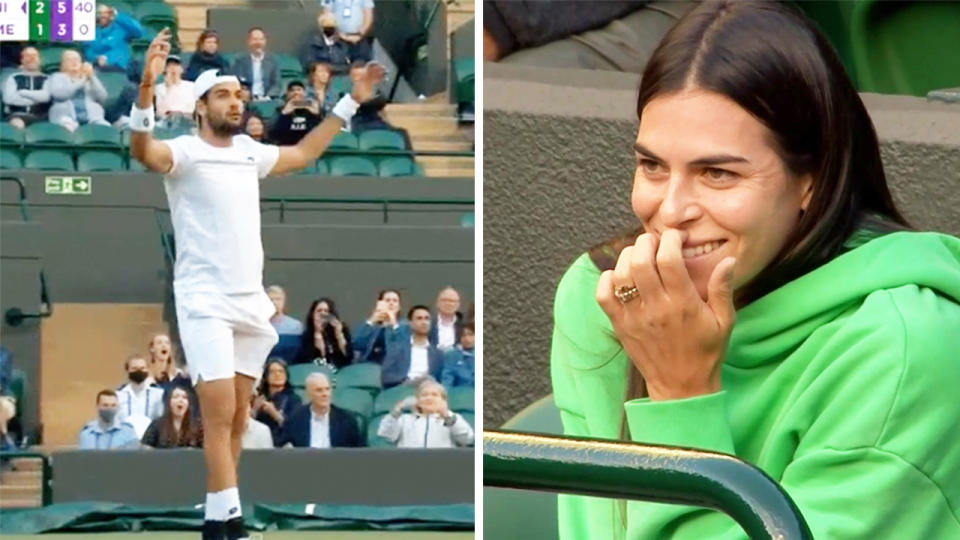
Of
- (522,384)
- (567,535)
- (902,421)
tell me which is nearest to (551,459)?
(902,421)

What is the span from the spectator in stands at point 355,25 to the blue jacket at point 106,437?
1.43 meters

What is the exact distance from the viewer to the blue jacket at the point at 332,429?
664 centimetres

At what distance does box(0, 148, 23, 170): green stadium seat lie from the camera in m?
6.65

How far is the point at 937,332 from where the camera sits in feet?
5.34

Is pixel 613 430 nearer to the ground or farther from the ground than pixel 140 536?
farther from the ground

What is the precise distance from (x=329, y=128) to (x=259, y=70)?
30 cm

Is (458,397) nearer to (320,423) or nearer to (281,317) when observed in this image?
(320,423)

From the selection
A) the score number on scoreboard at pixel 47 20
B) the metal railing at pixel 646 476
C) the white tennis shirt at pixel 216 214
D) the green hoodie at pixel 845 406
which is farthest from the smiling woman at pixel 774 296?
the white tennis shirt at pixel 216 214

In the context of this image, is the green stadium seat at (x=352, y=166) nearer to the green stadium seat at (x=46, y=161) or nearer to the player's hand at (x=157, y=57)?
the player's hand at (x=157, y=57)

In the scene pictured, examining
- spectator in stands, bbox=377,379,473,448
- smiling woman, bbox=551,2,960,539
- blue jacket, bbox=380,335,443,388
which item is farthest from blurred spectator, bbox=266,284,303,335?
smiling woman, bbox=551,2,960,539

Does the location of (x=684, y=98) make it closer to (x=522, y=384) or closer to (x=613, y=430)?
(x=613, y=430)

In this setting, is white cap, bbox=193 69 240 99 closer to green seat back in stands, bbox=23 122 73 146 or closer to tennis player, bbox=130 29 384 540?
tennis player, bbox=130 29 384 540

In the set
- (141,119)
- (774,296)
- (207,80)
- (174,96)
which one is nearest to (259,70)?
(207,80)

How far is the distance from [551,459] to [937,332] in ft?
1.92
